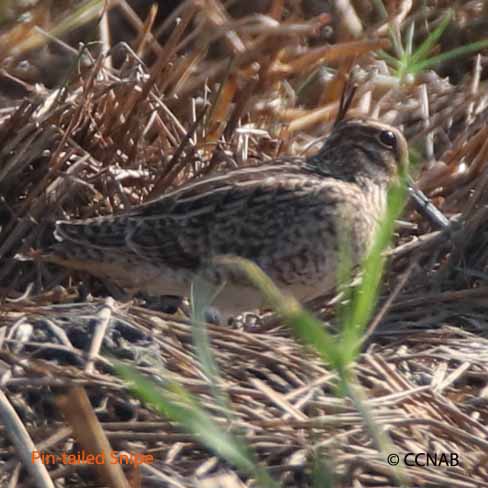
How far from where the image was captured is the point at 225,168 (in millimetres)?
5090

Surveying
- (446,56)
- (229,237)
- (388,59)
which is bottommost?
(388,59)

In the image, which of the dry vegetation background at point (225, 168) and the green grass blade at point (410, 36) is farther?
the green grass blade at point (410, 36)

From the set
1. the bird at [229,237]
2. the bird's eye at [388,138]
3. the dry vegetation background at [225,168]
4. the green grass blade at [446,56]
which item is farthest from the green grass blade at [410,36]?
the bird at [229,237]

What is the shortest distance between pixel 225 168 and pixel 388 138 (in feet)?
1.93

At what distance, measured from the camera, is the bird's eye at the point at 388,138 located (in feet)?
16.3

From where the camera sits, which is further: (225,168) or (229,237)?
(225,168)

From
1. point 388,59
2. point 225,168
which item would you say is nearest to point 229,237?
point 225,168

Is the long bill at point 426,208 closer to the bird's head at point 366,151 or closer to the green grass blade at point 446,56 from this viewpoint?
the bird's head at point 366,151

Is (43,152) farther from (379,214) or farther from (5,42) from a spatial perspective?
(379,214)

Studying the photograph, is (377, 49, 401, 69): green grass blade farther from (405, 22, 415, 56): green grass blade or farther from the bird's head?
the bird's head

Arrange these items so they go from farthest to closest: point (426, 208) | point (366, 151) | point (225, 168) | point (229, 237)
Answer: point (225, 168) < point (366, 151) < point (426, 208) < point (229, 237)

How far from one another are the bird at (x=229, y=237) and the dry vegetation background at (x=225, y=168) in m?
0.15

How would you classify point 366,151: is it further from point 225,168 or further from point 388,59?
point 388,59

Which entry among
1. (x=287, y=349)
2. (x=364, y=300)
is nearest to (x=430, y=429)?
(x=287, y=349)
